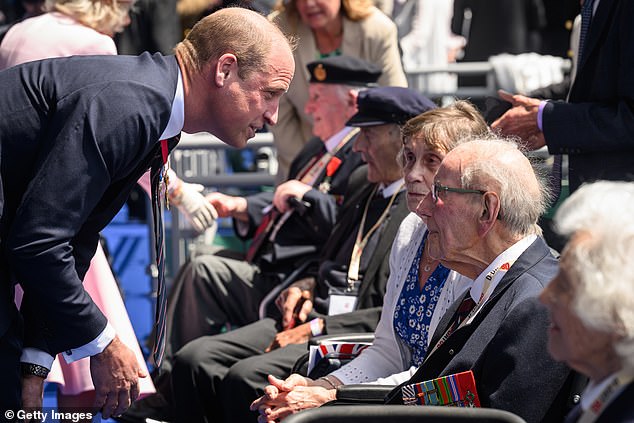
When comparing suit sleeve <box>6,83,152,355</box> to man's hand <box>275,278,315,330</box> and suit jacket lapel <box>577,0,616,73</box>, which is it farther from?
suit jacket lapel <box>577,0,616,73</box>

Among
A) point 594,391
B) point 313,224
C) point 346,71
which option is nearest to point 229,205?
point 313,224

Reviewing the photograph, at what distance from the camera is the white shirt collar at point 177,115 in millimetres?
2869

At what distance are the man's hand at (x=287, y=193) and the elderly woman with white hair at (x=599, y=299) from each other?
3.06 metres

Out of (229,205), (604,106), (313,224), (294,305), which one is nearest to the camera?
(604,106)

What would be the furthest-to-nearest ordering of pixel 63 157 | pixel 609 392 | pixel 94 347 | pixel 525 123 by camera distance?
1. pixel 525 123
2. pixel 94 347
3. pixel 63 157
4. pixel 609 392

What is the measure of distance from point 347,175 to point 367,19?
1.33 m

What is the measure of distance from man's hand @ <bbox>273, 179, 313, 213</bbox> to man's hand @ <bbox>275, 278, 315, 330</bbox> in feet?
1.42

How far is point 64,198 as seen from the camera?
8.68 feet

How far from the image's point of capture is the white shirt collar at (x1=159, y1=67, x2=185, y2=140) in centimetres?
287

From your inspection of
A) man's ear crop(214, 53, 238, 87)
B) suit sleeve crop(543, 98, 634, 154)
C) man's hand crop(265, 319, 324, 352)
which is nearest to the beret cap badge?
man's hand crop(265, 319, 324, 352)

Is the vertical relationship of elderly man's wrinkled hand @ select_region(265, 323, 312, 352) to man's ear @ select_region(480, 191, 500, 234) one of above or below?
below

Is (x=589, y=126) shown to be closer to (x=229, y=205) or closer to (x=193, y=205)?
(x=193, y=205)

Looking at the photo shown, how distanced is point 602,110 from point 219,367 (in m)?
1.96

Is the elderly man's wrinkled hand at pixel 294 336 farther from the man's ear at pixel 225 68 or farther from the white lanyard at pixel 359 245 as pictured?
the man's ear at pixel 225 68
